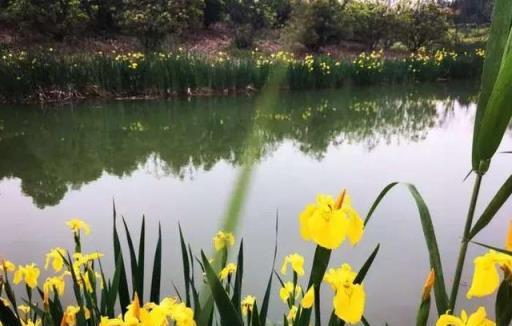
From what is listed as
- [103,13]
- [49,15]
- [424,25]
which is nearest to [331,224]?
[49,15]

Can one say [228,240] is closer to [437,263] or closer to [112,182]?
[437,263]

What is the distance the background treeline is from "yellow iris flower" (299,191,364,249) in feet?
43.0

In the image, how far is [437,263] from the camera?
2.35 feet

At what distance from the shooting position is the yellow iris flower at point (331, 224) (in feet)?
1.83

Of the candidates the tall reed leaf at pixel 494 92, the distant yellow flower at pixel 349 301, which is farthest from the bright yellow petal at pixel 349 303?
the tall reed leaf at pixel 494 92

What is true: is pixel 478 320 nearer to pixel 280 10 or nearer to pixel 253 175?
pixel 253 175

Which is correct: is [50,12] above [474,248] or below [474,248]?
above

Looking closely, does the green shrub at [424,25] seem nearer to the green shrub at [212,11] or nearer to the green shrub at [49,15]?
the green shrub at [212,11]

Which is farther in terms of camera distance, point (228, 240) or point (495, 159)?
point (495, 159)

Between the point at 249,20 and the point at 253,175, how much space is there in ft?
51.7

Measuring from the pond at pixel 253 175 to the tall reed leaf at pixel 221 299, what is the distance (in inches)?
24.1

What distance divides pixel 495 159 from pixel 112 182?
9.86ft

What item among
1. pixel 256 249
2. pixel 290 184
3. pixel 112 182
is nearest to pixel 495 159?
pixel 290 184

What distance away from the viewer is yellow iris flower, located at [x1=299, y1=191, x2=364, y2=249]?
0.56 meters
